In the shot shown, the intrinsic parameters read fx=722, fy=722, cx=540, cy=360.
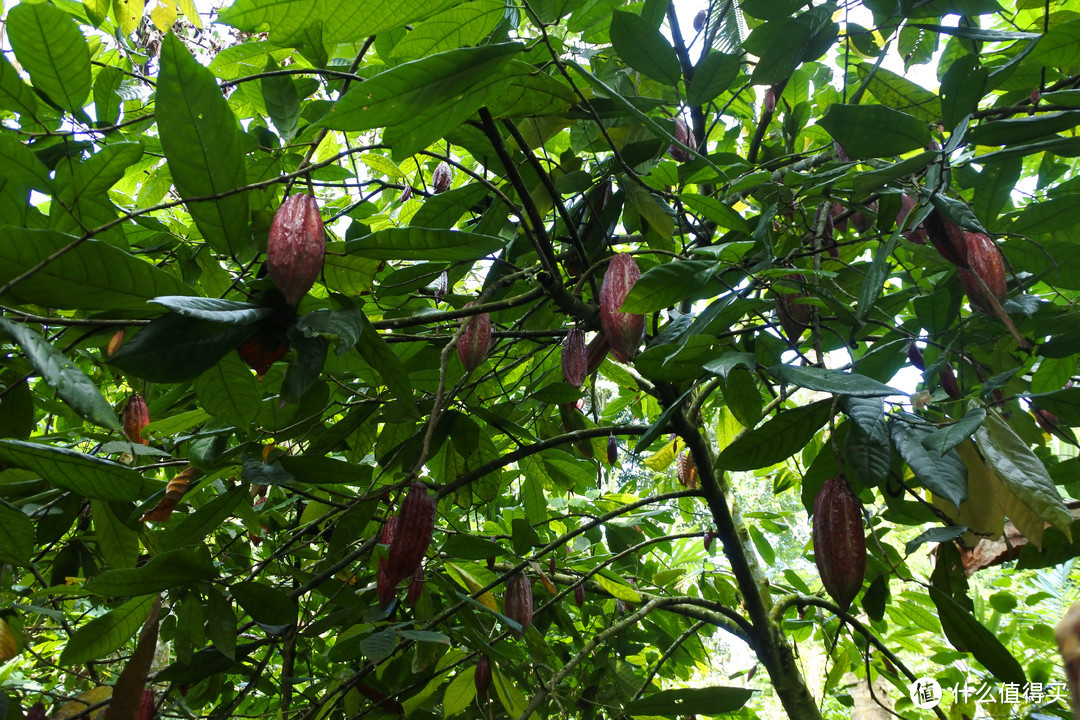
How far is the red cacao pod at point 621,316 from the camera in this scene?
82cm

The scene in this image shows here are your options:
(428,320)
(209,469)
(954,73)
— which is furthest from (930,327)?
(209,469)

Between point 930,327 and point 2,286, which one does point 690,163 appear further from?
point 2,286

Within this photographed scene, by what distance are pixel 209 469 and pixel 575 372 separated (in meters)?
0.51

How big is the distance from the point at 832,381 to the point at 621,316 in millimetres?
266

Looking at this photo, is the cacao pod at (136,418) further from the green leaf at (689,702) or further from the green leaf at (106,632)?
the green leaf at (689,702)

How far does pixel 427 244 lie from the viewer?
66 cm

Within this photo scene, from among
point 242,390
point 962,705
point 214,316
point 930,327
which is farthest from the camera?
point 962,705

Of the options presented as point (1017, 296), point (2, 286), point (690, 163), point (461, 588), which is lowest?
point (461, 588)

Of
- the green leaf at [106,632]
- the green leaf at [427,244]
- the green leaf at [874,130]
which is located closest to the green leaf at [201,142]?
the green leaf at [427,244]

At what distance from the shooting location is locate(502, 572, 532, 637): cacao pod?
3.79 ft

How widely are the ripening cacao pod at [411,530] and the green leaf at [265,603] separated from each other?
0.92ft

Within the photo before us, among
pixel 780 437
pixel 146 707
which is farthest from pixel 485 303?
pixel 146 707

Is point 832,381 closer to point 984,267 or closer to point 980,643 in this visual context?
point 984,267

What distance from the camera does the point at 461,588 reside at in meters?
1.36
